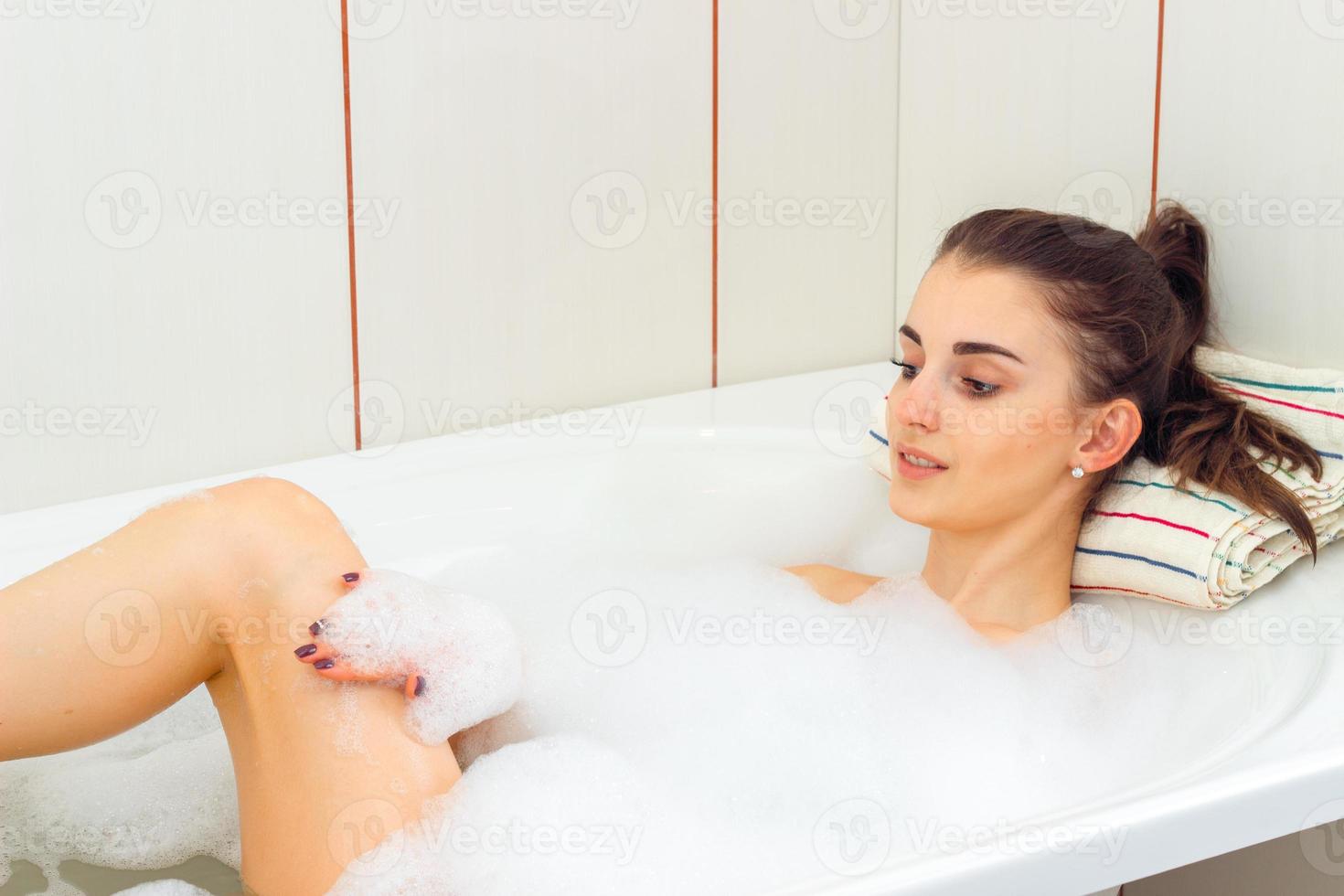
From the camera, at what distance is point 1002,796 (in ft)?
3.48

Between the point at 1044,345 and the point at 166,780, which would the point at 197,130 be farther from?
the point at 1044,345

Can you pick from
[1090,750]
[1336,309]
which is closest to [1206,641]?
[1090,750]

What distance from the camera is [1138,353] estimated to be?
1224 millimetres

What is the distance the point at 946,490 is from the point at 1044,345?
6.2 inches

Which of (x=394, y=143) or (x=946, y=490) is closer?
(x=946, y=490)
